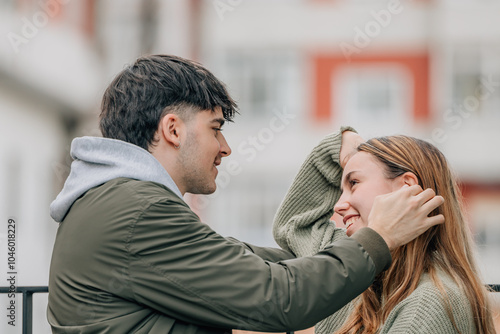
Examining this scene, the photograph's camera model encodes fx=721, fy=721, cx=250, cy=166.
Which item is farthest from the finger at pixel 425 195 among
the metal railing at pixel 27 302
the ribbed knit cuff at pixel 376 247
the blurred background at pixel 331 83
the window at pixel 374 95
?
the window at pixel 374 95

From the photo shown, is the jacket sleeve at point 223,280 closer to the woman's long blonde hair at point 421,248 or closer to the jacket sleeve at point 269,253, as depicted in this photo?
the woman's long blonde hair at point 421,248

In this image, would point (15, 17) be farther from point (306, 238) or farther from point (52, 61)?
point (306, 238)

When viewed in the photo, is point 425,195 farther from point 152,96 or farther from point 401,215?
point 152,96

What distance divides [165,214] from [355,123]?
12685 millimetres

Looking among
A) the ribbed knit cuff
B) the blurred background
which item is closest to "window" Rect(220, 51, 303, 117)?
the blurred background

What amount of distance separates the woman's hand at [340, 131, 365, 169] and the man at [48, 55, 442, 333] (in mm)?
634

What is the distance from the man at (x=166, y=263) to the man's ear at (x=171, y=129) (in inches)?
2.8

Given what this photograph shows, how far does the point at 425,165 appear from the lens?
219cm

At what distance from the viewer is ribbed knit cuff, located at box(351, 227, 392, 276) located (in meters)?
1.78

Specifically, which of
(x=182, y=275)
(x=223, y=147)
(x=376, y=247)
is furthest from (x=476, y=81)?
(x=182, y=275)

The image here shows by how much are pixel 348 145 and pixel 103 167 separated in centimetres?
104

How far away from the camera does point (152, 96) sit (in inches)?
79.3

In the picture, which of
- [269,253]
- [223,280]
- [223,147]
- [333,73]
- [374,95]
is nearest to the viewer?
[223,280]

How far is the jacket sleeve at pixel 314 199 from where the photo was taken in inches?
101
